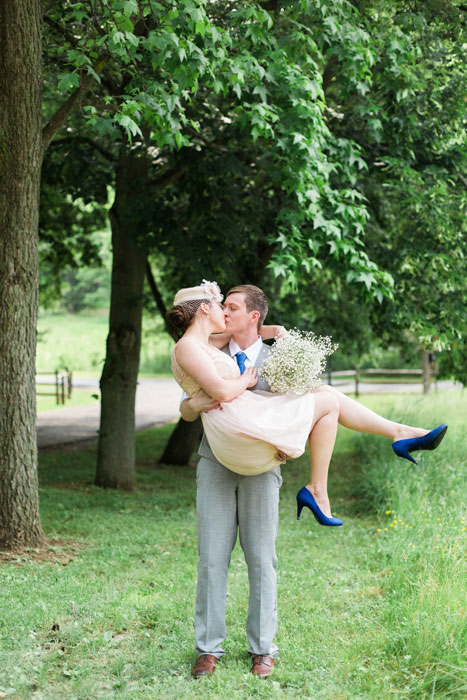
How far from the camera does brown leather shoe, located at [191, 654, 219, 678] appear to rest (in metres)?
4.25

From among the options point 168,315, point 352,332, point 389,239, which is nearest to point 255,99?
point 389,239

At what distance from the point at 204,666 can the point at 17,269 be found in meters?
3.87

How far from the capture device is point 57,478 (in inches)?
453

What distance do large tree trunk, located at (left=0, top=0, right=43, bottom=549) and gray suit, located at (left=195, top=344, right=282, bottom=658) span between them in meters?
2.92

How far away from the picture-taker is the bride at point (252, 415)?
12.9 feet

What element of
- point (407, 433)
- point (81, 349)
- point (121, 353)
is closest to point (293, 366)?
point (407, 433)

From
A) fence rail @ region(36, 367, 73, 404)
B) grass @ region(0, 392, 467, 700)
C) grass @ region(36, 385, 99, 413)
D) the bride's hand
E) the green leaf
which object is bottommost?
grass @ region(36, 385, 99, 413)

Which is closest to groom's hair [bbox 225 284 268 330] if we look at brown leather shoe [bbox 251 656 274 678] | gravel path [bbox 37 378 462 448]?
brown leather shoe [bbox 251 656 274 678]

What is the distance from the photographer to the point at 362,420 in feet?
13.5

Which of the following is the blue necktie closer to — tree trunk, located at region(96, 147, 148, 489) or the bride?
the bride

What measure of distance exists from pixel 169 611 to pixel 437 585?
6.16 ft

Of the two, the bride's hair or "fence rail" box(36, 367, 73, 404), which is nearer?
the bride's hair

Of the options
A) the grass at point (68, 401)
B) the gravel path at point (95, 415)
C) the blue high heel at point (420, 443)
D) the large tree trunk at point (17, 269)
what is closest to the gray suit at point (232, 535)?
the blue high heel at point (420, 443)

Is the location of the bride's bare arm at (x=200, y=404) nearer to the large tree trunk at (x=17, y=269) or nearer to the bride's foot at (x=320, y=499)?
the bride's foot at (x=320, y=499)
